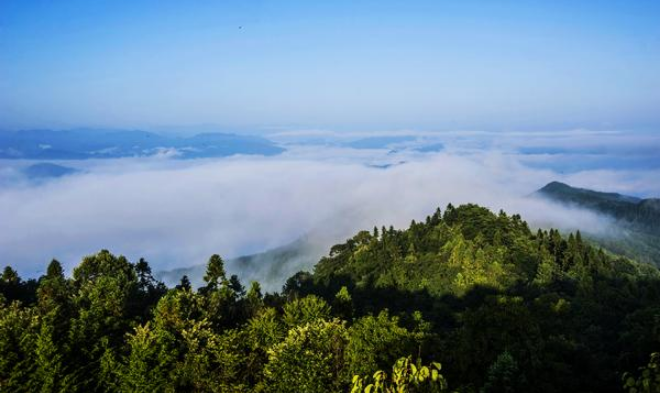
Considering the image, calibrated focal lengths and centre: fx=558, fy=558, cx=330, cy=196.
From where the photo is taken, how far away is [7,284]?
285 ft

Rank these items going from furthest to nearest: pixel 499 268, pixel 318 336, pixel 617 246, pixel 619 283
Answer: pixel 617 246, pixel 499 268, pixel 619 283, pixel 318 336

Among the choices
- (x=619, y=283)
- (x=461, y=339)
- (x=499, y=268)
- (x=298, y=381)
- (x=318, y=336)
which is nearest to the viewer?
(x=298, y=381)

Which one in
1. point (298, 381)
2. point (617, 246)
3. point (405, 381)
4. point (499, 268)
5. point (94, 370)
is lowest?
point (617, 246)

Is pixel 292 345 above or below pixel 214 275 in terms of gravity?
above

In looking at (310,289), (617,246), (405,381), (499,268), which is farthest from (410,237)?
(405,381)

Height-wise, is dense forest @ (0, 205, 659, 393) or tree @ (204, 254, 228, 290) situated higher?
dense forest @ (0, 205, 659, 393)

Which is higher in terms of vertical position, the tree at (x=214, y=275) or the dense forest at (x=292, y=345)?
the dense forest at (x=292, y=345)

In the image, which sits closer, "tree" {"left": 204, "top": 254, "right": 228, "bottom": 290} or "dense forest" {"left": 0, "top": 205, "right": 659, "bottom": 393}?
"dense forest" {"left": 0, "top": 205, "right": 659, "bottom": 393}

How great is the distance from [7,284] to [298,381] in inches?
2695

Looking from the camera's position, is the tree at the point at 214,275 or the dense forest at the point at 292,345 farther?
the tree at the point at 214,275

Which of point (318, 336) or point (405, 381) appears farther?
point (318, 336)

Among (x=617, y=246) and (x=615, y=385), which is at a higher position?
(x=615, y=385)

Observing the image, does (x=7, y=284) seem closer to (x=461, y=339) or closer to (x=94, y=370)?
(x=94, y=370)

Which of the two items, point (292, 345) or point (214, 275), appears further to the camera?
point (214, 275)
